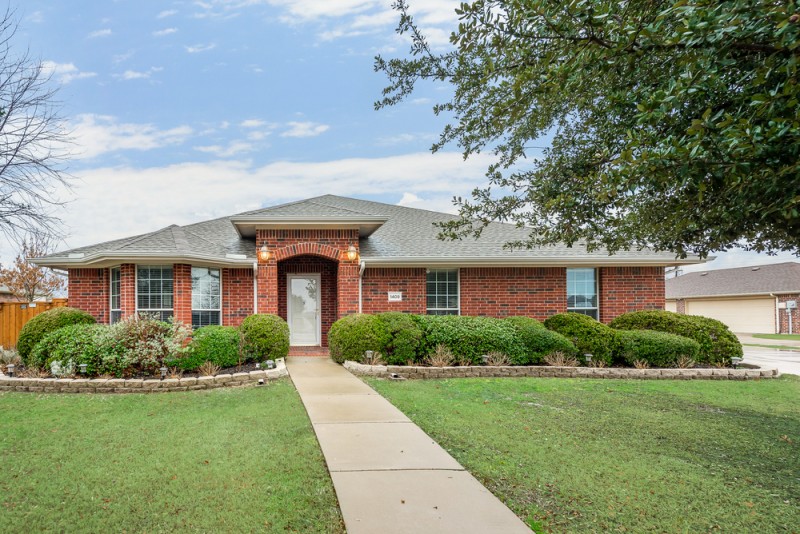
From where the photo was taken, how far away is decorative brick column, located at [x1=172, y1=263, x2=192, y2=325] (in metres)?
12.4

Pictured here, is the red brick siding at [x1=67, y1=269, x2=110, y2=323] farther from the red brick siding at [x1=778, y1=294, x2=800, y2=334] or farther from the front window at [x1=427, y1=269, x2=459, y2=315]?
the red brick siding at [x1=778, y1=294, x2=800, y2=334]

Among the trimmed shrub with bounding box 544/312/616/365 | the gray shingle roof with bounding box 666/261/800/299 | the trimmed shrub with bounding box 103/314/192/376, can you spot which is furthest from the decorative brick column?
the gray shingle roof with bounding box 666/261/800/299

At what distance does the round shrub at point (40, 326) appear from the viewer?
1173cm

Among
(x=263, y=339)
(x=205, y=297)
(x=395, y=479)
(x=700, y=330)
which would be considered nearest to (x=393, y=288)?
(x=263, y=339)

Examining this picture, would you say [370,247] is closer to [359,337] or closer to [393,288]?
[393,288]

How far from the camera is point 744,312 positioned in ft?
108

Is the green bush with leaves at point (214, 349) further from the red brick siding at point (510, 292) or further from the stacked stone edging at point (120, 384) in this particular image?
the red brick siding at point (510, 292)

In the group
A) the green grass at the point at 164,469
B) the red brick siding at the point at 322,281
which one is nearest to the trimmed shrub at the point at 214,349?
the green grass at the point at 164,469

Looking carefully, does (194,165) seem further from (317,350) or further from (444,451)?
(444,451)

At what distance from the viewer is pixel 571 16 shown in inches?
130

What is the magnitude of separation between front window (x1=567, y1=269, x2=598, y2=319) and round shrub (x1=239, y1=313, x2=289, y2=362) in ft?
28.5

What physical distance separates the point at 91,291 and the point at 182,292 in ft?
12.4

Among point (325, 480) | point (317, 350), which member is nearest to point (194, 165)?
point (317, 350)

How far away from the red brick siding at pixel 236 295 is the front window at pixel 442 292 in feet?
17.2
